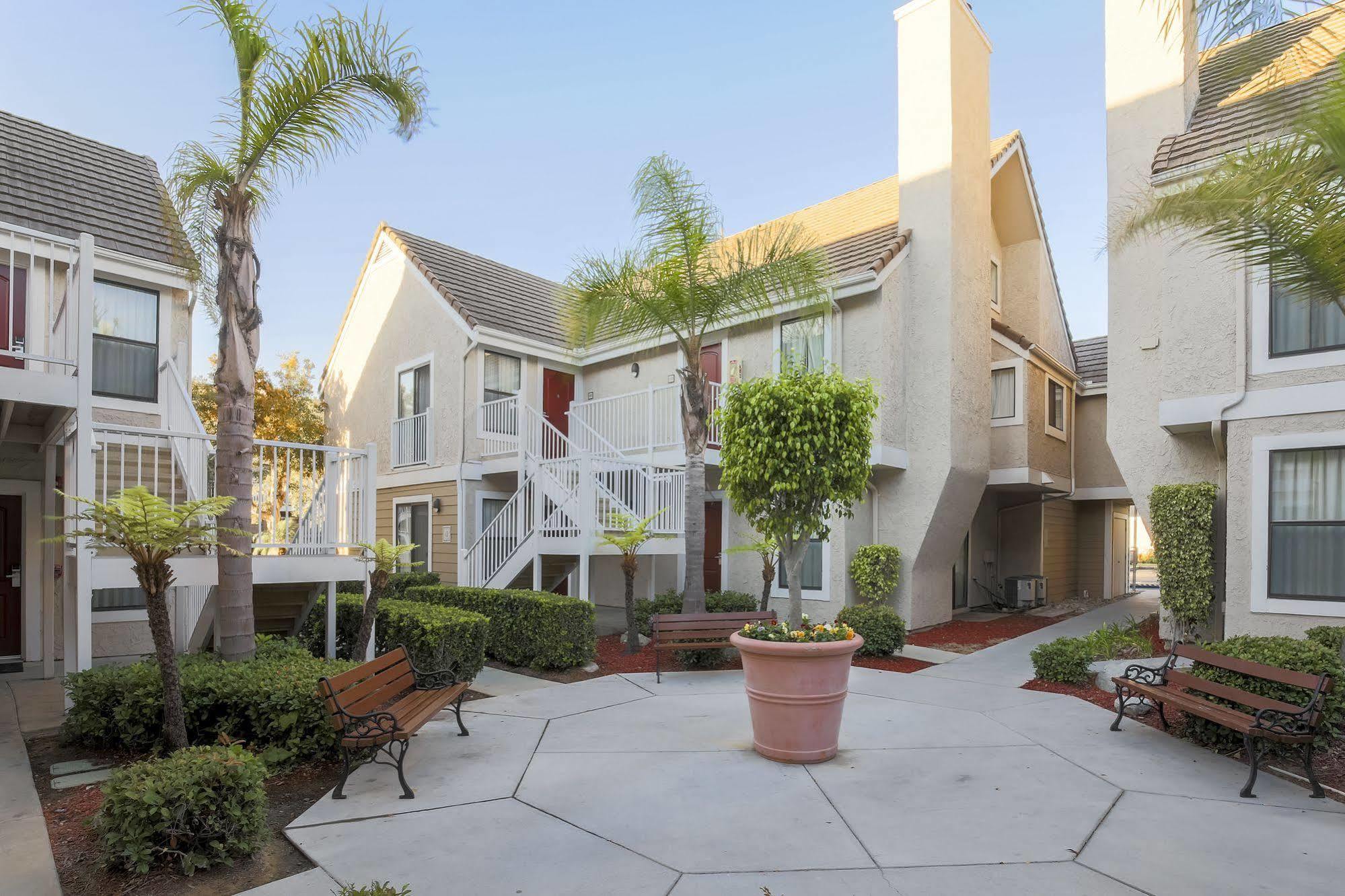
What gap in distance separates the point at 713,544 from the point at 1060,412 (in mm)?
8598

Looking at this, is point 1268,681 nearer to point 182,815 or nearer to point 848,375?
point 182,815

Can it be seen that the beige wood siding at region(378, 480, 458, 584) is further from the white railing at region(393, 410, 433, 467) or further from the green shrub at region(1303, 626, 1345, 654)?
the green shrub at region(1303, 626, 1345, 654)

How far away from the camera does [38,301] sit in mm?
10266

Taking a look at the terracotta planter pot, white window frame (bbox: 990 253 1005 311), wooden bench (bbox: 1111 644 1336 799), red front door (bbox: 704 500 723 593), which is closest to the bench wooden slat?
wooden bench (bbox: 1111 644 1336 799)

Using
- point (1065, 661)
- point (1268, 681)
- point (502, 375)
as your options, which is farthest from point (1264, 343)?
point (502, 375)

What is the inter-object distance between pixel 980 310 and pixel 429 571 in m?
11.7

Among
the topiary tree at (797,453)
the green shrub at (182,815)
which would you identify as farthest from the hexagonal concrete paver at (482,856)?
the topiary tree at (797,453)

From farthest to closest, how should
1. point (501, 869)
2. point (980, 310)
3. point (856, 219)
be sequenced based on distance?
point (856, 219) < point (980, 310) < point (501, 869)

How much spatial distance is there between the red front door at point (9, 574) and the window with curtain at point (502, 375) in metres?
→ 7.50

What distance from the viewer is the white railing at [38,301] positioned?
6.92m

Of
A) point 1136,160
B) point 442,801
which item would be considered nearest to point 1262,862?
point 442,801

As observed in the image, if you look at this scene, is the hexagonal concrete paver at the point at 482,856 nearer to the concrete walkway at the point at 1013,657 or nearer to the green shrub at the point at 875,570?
the concrete walkway at the point at 1013,657

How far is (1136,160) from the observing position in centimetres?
1127

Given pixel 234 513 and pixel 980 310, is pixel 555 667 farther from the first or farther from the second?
pixel 980 310
